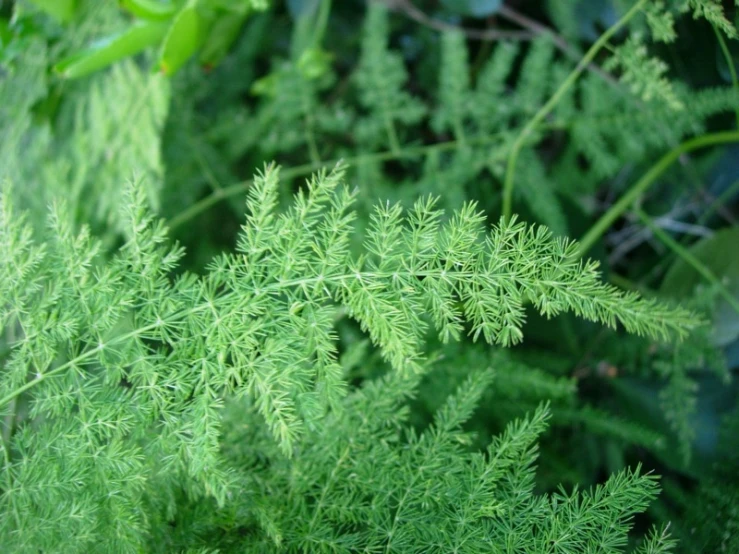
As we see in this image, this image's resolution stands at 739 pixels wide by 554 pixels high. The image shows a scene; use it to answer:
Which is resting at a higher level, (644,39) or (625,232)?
(644,39)

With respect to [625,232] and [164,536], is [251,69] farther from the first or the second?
[164,536]

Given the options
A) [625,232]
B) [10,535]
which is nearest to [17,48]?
[10,535]

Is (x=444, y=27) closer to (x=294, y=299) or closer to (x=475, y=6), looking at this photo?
(x=475, y=6)

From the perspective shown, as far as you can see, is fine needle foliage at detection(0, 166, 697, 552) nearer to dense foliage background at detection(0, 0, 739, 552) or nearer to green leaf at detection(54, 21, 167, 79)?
dense foliage background at detection(0, 0, 739, 552)

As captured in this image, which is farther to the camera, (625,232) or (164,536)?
(625,232)

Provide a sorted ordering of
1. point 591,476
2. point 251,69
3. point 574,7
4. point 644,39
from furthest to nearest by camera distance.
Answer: point 251,69, point 574,7, point 591,476, point 644,39

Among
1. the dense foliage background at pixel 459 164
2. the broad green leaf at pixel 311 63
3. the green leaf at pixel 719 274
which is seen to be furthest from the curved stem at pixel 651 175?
the broad green leaf at pixel 311 63
